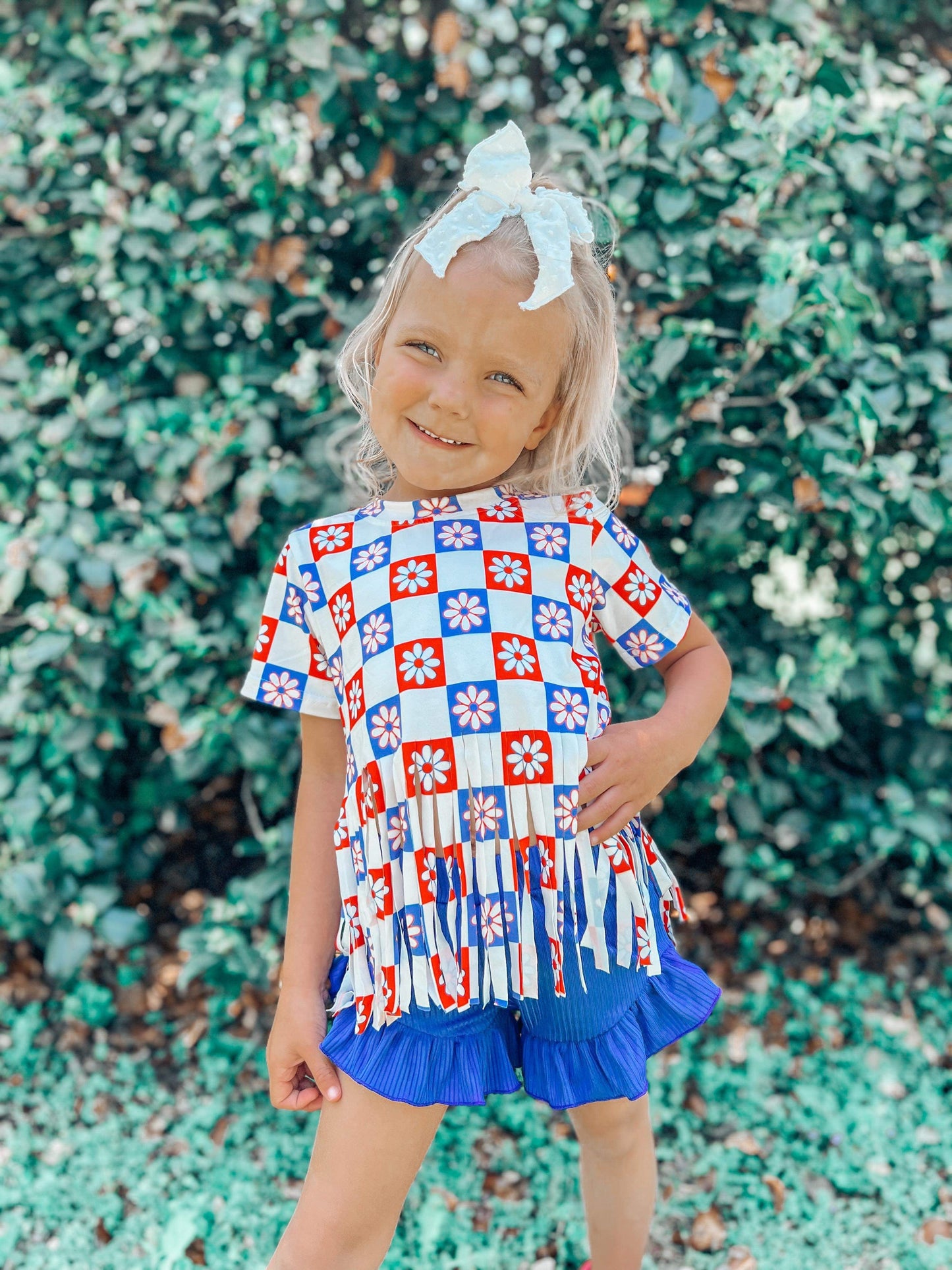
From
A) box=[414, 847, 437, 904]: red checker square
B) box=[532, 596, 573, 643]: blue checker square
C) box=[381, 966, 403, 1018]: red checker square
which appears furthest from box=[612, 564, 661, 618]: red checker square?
box=[381, 966, 403, 1018]: red checker square

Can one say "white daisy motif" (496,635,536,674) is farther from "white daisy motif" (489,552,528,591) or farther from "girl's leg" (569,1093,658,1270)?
"girl's leg" (569,1093,658,1270)

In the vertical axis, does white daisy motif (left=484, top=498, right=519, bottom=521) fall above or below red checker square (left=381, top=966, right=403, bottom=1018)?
above

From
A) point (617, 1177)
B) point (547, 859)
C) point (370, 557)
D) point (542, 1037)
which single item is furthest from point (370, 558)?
point (617, 1177)

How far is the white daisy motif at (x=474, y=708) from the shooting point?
1.32m

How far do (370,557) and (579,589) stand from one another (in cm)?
26

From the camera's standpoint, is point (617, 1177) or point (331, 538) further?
point (617, 1177)

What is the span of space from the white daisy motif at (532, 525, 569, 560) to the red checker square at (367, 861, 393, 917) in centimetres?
42

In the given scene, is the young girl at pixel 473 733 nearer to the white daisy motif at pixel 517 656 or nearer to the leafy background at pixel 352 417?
the white daisy motif at pixel 517 656

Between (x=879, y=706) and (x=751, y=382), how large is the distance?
0.85 metres

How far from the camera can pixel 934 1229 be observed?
1.99 metres

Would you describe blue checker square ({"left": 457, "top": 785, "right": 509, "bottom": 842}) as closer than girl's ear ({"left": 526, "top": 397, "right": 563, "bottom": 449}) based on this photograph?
Yes

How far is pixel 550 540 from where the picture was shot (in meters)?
1.42

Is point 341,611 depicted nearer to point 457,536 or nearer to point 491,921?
point 457,536

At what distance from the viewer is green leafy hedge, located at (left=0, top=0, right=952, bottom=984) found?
2104mm
